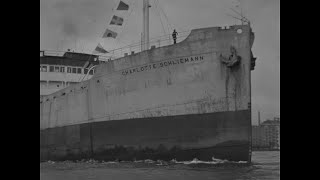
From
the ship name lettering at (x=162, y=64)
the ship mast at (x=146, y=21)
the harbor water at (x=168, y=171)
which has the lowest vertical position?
the harbor water at (x=168, y=171)

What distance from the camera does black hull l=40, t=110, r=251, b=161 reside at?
400 inches

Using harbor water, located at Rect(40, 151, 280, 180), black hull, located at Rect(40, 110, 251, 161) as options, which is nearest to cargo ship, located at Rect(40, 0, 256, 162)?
black hull, located at Rect(40, 110, 251, 161)

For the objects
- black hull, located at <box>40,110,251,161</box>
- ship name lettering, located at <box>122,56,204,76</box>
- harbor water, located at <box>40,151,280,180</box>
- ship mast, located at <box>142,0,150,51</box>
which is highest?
ship mast, located at <box>142,0,150,51</box>

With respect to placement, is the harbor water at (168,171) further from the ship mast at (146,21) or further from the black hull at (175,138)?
the ship mast at (146,21)

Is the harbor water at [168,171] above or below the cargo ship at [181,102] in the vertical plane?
below

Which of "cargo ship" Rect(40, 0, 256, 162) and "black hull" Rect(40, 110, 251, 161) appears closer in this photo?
"black hull" Rect(40, 110, 251, 161)

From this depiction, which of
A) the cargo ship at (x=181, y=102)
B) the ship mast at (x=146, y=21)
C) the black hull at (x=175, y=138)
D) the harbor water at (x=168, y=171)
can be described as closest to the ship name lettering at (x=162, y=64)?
the cargo ship at (x=181, y=102)

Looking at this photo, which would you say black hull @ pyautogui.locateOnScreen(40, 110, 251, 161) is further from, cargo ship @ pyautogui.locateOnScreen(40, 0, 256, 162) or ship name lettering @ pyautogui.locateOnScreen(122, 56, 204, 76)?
ship name lettering @ pyautogui.locateOnScreen(122, 56, 204, 76)

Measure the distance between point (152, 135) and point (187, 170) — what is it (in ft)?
6.55

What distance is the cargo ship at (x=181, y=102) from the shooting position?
10.3 meters

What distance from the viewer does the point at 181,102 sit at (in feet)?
35.6

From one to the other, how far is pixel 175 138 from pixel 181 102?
1.05 meters

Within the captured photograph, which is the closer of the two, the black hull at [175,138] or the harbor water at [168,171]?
the harbor water at [168,171]

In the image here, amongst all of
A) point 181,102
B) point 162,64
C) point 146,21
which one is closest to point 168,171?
point 181,102
